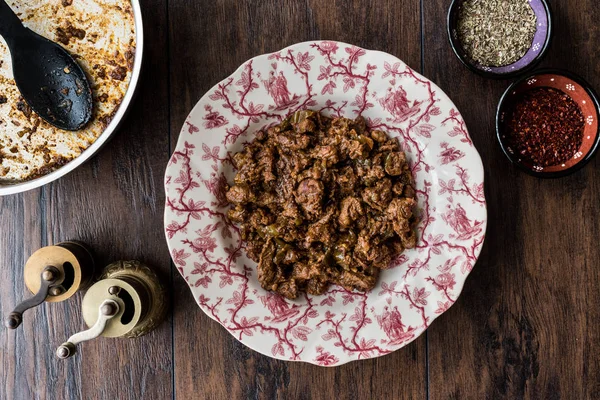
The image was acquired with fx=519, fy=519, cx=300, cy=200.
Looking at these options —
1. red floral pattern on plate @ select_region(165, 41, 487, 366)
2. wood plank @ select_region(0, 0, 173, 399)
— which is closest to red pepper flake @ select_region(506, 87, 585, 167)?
red floral pattern on plate @ select_region(165, 41, 487, 366)

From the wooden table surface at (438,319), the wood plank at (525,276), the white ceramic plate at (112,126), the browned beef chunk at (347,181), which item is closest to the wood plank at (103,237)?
the wooden table surface at (438,319)

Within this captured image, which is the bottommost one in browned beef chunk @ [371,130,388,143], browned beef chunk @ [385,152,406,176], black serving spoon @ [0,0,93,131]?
browned beef chunk @ [385,152,406,176]

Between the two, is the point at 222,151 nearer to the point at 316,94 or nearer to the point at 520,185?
the point at 316,94

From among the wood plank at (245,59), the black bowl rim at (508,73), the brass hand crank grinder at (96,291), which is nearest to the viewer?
the brass hand crank grinder at (96,291)

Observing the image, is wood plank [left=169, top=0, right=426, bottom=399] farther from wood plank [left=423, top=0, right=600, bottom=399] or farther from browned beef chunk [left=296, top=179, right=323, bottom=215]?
browned beef chunk [left=296, top=179, right=323, bottom=215]

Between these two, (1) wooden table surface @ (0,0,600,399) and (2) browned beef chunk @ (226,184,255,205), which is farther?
(1) wooden table surface @ (0,0,600,399)

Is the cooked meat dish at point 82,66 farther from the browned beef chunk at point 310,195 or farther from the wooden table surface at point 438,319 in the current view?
the browned beef chunk at point 310,195
